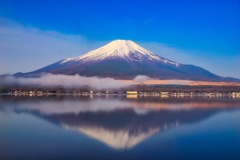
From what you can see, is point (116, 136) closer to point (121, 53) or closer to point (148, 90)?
point (148, 90)

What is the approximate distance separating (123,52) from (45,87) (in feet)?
75.1

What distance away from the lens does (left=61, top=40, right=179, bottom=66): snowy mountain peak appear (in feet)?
234

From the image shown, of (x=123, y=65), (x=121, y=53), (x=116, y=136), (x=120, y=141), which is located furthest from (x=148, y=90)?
(x=120, y=141)

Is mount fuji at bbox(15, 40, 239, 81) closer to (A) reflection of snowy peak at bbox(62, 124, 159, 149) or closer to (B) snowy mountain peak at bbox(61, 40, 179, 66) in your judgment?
(B) snowy mountain peak at bbox(61, 40, 179, 66)

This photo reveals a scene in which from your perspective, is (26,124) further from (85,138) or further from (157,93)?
(157,93)

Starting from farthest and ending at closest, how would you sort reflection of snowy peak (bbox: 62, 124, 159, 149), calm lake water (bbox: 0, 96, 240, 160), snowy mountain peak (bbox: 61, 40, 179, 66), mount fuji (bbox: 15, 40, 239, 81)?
snowy mountain peak (bbox: 61, 40, 179, 66) < mount fuji (bbox: 15, 40, 239, 81) < reflection of snowy peak (bbox: 62, 124, 159, 149) < calm lake water (bbox: 0, 96, 240, 160)

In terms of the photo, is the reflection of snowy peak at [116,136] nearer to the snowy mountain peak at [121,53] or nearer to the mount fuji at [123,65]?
the mount fuji at [123,65]

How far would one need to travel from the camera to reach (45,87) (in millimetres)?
56562

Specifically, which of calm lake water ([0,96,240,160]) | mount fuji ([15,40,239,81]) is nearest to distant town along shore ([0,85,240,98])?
mount fuji ([15,40,239,81])

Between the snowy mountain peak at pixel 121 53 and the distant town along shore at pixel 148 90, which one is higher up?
the snowy mountain peak at pixel 121 53

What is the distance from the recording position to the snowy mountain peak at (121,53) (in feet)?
234

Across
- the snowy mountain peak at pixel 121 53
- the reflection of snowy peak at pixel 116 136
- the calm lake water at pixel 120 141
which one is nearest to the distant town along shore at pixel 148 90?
the snowy mountain peak at pixel 121 53

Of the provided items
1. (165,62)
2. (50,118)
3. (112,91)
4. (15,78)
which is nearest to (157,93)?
(112,91)

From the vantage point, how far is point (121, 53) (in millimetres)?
72875
